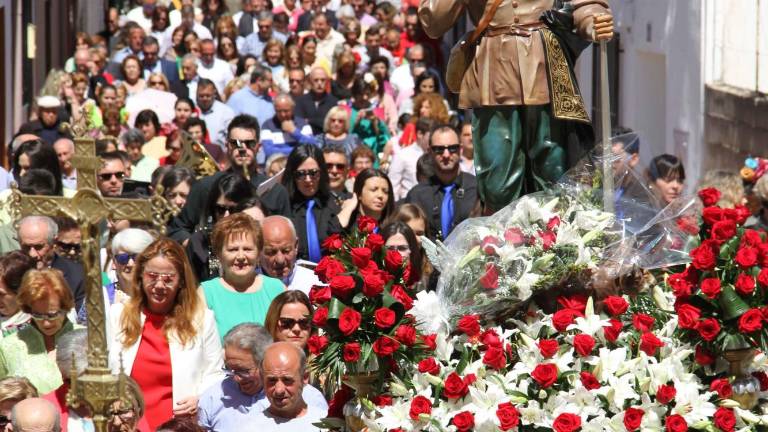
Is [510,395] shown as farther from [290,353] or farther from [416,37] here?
[416,37]

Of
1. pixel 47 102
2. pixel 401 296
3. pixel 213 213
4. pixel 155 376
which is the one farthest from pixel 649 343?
pixel 47 102

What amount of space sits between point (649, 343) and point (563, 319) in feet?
1.15

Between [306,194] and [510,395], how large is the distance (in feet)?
17.3

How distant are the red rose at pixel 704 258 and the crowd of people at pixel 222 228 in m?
0.64

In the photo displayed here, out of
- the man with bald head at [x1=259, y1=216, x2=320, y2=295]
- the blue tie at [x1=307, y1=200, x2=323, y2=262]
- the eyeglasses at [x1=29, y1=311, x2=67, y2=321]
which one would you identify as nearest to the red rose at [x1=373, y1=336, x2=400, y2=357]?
the eyeglasses at [x1=29, y1=311, x2=67, y2=321]

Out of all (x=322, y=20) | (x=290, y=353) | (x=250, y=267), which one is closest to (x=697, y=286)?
(x=290, y=353)

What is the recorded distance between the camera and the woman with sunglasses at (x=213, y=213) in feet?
37.7

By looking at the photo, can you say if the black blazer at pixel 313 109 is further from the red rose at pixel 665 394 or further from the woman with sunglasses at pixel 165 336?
the red rose at pixel 665 394

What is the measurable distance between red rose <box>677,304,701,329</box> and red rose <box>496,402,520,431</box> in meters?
0.73

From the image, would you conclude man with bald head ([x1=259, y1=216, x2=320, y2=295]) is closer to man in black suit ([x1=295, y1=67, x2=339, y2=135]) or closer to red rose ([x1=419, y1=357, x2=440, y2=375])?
red rose ([x1=419, y1=357, x2=440, y2=375])

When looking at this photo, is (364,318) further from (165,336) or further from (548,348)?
(165,336)

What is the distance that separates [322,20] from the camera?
81.3 feet

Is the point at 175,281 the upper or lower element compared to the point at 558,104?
lower

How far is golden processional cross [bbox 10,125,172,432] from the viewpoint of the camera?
616cm
